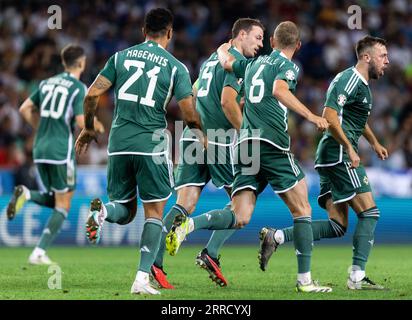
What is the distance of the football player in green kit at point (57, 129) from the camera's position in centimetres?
1220

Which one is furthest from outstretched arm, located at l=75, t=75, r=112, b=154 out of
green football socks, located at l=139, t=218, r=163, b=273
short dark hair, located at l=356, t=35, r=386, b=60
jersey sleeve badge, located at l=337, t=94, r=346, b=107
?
short dark hair, located at l=356, t=35, r=386, b=60

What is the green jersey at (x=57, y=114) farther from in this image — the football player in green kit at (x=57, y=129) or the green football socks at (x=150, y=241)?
the green football socks at (x=150, y=241)

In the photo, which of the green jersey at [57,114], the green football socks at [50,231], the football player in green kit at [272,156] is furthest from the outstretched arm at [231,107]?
the green football socks at [50,231]

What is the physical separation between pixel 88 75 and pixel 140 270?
11.4 m

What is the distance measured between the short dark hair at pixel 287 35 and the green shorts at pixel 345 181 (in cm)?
125

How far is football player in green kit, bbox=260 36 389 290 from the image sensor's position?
8.91 m

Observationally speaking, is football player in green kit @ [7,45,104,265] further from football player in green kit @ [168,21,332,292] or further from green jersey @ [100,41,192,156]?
green jersey @ [100,41,192,156]

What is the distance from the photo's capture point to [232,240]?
1581cm

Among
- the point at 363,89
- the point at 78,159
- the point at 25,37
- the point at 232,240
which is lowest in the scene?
the point at 232,240

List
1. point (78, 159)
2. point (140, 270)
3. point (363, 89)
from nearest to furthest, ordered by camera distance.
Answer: point (140, 270), point (363, 89), point (78, 159)

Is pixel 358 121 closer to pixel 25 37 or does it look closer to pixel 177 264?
pixel 177 264

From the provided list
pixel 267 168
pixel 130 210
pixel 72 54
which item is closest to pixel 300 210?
pixel 267 168

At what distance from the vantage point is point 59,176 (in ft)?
40.7

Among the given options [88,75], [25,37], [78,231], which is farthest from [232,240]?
[25,37]
